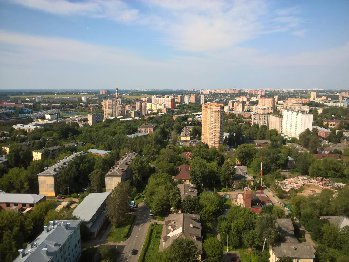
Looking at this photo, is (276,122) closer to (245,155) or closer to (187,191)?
(245,155)

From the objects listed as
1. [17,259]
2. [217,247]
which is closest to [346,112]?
[217,247]

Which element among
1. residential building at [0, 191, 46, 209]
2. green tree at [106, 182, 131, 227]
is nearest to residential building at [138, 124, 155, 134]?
residential building at [0, 191, 46, 209]

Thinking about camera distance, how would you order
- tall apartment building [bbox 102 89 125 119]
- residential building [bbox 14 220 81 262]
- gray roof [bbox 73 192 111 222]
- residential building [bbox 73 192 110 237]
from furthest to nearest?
1. tall apartment building [bbox 102 89 125 119]
2. gray roof [bbox 73 192 111 222]
3. residential building [bbox 73 192 110 237]
4. residential building [bbox 14 220 81 262]

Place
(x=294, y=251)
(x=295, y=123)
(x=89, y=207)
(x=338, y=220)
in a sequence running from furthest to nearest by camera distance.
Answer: (x=295, y=123) < (x=89, y=207) < (x=338, y=220) < (x=294, y=251)

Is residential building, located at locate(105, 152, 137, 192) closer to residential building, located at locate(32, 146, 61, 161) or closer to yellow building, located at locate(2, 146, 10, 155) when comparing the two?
residential building, located at locate(32, 146, 61, 161)

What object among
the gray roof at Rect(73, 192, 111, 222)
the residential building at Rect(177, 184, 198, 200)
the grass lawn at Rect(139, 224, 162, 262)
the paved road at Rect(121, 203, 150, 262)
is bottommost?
the paved road at Rect(121, 203, 150, 262)

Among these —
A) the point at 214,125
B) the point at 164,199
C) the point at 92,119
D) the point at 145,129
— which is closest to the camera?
the point at 164,199

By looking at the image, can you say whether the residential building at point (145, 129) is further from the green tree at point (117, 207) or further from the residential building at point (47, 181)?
the green tree at point (117, 207)

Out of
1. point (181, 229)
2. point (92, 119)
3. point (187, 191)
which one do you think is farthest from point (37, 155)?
point (92, 119)
